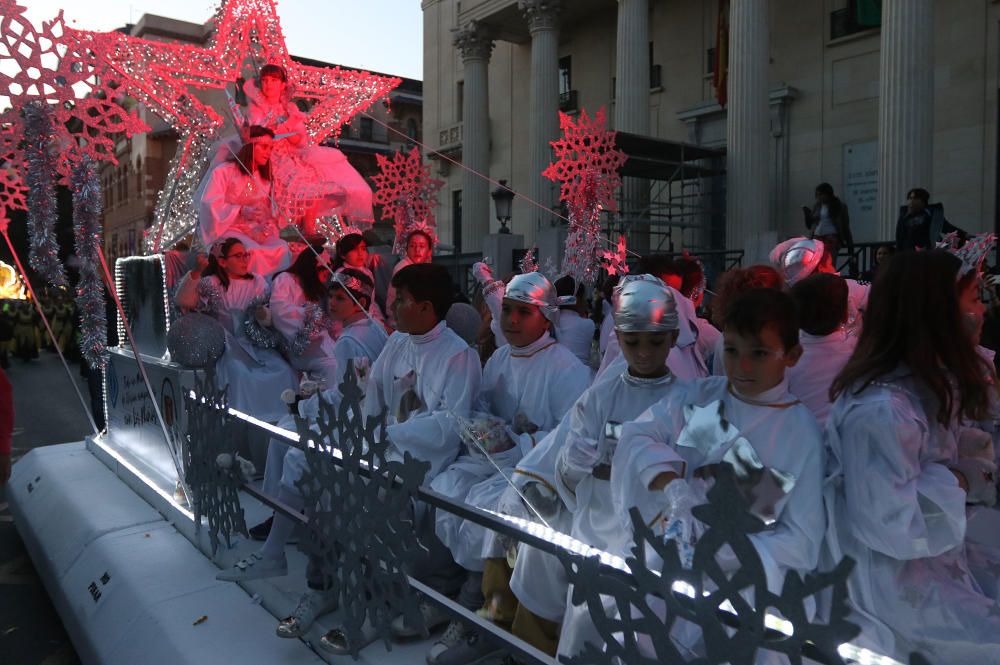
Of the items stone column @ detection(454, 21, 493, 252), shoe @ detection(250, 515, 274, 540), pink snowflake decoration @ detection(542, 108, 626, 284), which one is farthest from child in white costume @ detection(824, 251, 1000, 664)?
stone column @ detection(454, 21, 493, 252)

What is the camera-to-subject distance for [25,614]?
493 cm

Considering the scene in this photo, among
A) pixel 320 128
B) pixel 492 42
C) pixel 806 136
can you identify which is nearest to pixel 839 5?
pixel 806 136

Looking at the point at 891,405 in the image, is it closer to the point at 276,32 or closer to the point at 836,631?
the point at 836,631

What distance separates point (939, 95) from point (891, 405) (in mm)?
16484

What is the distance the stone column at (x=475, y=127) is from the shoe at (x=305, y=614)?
69.3 ft

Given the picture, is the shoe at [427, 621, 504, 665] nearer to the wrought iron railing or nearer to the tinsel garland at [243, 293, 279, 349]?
the wrought iron railing

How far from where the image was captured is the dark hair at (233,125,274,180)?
6550 mm

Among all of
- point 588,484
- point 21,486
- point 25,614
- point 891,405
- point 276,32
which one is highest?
point 276,32

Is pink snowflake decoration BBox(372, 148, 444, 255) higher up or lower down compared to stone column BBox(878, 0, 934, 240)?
lower down

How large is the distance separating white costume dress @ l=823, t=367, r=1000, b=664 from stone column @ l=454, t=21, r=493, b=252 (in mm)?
22004

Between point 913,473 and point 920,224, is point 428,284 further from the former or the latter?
point 920,224

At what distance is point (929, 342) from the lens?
92.3 inches

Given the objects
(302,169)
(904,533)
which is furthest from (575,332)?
(904,533)

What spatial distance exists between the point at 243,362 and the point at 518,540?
167 inches
